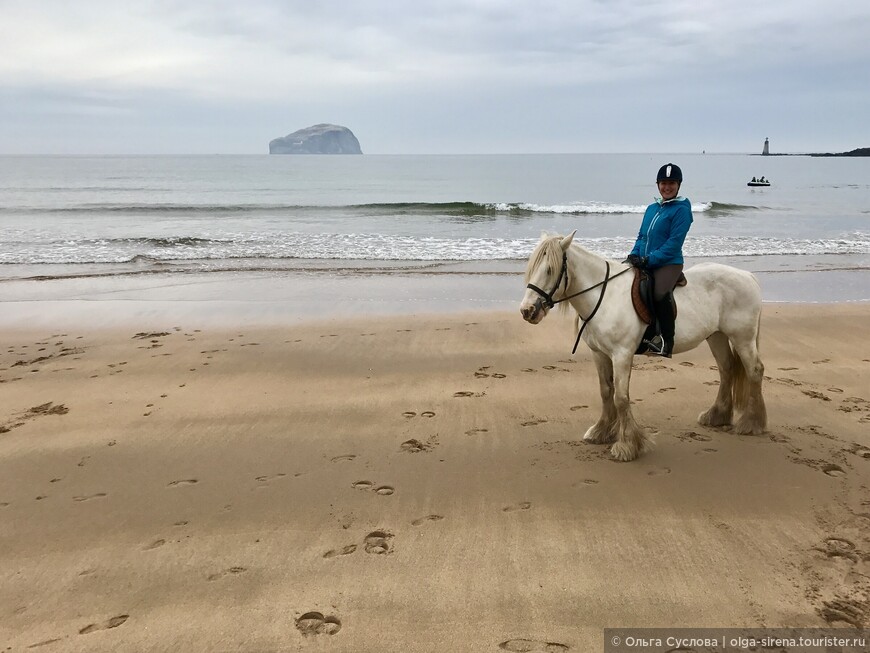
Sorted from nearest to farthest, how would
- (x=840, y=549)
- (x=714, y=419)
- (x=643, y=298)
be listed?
1. (x=840, y=549)
2. (x=643, y=298)
3. (x=714, y=419)

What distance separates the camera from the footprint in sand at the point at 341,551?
3.52 metres

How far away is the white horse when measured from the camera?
4414 mm

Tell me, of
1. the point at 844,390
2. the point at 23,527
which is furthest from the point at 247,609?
the point at 844,390

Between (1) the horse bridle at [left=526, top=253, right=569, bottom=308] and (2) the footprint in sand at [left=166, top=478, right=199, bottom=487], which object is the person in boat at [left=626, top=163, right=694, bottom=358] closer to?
(1) the horse bridle at [left=526, top=253, right=569, bottom=308]

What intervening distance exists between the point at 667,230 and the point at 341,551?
3.48 m

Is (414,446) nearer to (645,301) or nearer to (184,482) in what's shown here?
(184,482)

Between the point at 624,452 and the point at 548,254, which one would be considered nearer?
the point at 548,254

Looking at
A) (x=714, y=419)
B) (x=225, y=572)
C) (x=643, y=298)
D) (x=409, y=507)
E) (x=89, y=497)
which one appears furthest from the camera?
(x=714, y=419)

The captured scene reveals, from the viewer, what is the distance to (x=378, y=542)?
3.64 m

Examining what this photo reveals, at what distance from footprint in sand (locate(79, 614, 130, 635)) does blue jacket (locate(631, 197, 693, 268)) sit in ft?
14.1

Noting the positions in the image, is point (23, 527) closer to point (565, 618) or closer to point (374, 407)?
point (374, 407)

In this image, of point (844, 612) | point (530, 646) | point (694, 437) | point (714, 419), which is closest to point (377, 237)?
point (714, 419)

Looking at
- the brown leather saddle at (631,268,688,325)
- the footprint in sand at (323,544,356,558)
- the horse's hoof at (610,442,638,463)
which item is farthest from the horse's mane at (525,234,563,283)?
the footprint in sand at (323,544,356,558)

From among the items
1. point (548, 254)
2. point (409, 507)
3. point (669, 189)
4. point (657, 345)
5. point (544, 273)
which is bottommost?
point (409, 507)
